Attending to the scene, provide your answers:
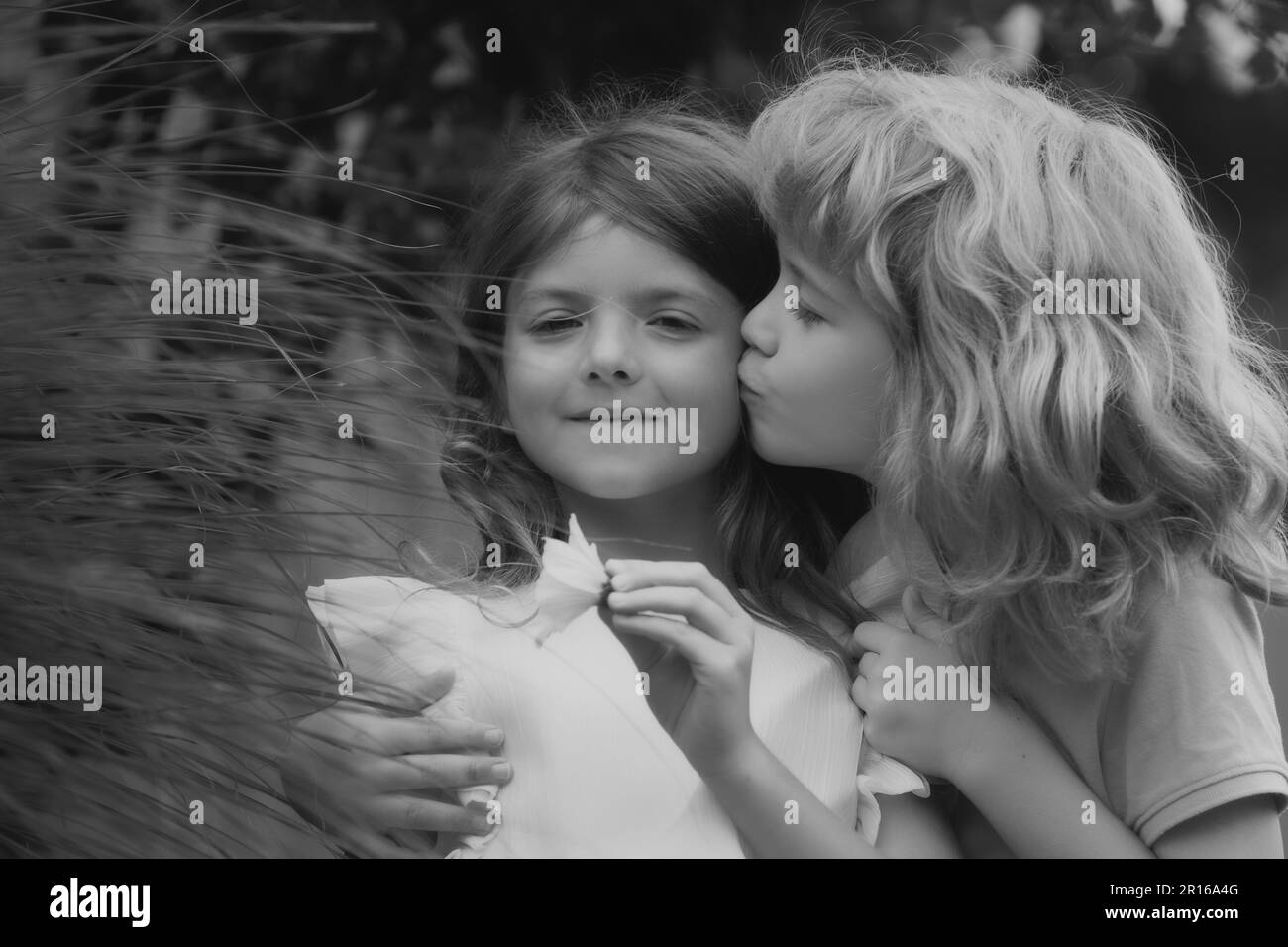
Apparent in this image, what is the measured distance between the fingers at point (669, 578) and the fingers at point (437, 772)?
0.23 m

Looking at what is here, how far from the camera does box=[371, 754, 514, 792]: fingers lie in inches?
56.2

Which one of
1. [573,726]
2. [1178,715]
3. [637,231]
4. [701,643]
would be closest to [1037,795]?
[1178,715]

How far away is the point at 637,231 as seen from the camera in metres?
1.51

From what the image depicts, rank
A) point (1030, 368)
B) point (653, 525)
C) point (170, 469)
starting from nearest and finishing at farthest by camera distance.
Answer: point (170, 469)
point (1030, 368)
point (653, 525)

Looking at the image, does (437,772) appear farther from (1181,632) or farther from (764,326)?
(1181,632)

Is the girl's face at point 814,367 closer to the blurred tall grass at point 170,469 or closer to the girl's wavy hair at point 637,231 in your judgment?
the girl's wavy hair at point 637,231

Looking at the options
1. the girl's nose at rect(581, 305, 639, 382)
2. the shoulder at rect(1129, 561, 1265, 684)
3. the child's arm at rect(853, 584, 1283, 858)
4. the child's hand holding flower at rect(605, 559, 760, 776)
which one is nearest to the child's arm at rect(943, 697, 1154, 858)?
the child's arm at rect(853, 584, 1283, 858)

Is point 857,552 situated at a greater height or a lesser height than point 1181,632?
greater

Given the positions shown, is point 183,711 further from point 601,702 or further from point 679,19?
point 679,19

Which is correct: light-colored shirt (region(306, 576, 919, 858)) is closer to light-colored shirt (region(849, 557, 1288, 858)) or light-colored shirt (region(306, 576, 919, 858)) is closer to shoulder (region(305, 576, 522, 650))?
shoulder (region(305, 576, 522, 650))

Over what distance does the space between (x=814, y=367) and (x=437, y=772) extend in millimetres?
579

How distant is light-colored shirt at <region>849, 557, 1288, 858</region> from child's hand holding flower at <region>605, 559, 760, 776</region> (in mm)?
313

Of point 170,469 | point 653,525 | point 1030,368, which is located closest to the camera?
point 170,469

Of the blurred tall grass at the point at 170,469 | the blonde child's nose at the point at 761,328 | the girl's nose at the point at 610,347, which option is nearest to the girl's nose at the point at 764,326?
the blonde child's nose at the point at 761,328
